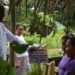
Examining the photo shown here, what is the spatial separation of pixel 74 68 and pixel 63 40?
58 cm

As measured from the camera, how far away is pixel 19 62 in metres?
3.68

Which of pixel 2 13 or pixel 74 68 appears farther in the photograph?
pixel 2 13

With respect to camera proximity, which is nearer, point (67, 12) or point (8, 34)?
point (67, 12)

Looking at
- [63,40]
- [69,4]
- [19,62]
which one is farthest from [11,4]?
[19,62]

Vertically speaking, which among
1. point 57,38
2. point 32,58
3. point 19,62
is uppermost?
point 32,58

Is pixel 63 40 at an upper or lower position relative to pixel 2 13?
lower

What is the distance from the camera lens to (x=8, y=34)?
2.29 metres

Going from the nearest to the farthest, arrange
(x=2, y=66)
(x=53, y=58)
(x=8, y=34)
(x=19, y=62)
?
(x=2, y=66) < (x=8, y=34) < (x=19, y=62) < (x=53, y=58)

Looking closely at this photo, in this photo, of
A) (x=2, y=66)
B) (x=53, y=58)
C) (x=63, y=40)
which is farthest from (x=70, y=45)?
(x=53, y=58)

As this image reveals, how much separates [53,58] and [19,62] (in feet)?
2.98

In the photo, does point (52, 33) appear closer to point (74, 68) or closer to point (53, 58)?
point (53, 58)

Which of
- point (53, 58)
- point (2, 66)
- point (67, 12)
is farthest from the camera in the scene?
point (53, 58)

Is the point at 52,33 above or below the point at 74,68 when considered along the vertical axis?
below

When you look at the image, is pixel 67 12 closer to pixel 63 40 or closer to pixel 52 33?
pixel 63 40
